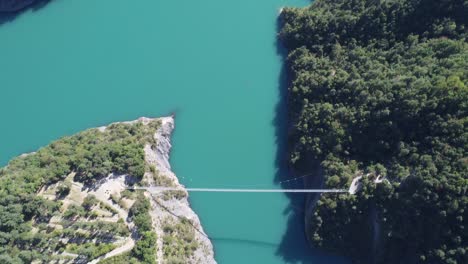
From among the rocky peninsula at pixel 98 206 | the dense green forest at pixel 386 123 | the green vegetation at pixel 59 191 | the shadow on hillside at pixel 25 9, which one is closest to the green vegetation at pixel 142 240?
the rocky peninsula at pixel 98 206

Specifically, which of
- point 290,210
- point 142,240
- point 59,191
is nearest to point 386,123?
point 290,210

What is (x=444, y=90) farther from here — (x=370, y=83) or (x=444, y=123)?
(x=370, y=83)

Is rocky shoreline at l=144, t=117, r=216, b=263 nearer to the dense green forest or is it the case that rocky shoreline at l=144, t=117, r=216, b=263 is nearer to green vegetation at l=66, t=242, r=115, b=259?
green vegetation at l=66, t=242, r=115, b=259

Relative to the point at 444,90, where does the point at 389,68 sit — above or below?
above

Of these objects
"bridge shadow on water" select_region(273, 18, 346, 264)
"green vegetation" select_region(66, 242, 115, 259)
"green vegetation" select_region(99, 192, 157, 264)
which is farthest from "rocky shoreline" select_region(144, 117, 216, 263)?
"bridge shadow on water" select_region(273, 18, 346, 264)

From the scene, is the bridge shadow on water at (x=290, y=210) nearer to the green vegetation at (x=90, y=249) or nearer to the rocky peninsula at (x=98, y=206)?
the rocky peninsula at (x=98, y=206)

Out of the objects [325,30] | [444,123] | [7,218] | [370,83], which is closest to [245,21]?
[325,30]

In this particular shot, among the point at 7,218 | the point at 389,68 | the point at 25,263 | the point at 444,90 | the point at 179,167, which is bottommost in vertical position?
the point at 25,263

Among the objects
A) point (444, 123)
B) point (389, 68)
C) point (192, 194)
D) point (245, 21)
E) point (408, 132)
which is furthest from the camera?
point (245, 21)
